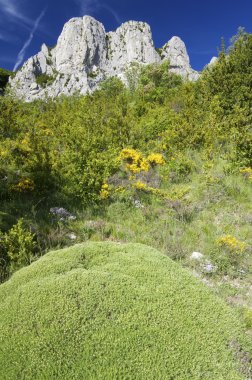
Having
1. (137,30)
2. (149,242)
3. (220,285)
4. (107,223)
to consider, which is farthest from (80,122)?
(137,30)

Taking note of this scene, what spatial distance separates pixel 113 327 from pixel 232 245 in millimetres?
3347

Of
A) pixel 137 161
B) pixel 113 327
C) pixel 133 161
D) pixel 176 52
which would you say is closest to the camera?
pixel 113 327

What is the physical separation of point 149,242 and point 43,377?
11.7 ft

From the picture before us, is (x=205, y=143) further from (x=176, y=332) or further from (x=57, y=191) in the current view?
(x=176, y=332)

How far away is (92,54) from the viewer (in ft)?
322

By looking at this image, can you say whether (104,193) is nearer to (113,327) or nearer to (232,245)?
(232,245)

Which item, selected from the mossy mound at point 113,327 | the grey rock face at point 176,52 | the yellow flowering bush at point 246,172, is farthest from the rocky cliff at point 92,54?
the mossy mound at point 113,327

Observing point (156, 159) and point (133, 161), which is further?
point (156, 159)

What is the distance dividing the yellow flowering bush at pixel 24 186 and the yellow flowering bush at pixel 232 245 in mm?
5515

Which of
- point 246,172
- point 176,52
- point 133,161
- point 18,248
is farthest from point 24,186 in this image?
point 176,52

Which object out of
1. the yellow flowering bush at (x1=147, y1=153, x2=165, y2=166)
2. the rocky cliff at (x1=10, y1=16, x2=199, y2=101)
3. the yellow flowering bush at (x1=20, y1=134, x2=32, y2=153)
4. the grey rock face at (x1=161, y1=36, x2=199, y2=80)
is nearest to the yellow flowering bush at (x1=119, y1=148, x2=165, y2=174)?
the yellow flowering bush at (x1=147, y1=153, x2=165, y2=166)

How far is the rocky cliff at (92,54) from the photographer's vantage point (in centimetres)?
8962

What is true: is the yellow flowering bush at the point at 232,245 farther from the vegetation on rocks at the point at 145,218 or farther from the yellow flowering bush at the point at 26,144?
the yellow flowering bush at the point at 26,144

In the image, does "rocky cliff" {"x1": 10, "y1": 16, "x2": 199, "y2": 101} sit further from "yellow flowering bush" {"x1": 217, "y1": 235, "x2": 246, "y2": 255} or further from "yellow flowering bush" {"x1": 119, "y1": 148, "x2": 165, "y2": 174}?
"yellow flowering bush" {"x1": 217, "y1": 235, "x2": 246, "y2": 255}
